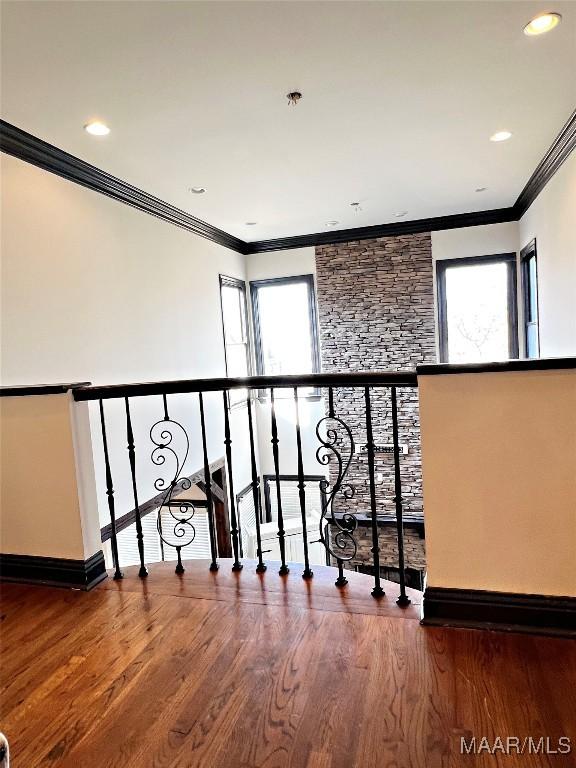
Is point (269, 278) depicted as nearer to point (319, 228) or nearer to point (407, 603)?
point (319, 228)

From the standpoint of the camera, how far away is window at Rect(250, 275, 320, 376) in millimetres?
6832

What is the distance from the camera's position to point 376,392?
6.51m

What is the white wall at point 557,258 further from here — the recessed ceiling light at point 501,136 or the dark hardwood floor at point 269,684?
the dark hardwood floor at point 269,684

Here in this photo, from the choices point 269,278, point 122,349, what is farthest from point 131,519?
point 269,278

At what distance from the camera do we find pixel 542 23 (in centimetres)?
230

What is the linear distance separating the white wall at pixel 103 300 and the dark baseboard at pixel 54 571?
1242 millimetres

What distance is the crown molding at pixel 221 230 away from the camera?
318 cm

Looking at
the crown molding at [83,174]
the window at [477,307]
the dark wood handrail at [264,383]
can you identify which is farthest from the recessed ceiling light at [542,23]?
the window at [477,307]

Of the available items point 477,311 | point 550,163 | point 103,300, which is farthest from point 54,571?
point 477,311

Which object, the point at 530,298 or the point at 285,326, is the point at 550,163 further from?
the point at 285,326

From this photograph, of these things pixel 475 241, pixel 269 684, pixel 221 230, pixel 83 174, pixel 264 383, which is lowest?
pixel 269 684

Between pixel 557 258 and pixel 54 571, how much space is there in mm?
4354

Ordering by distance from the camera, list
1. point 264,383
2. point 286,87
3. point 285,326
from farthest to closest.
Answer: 1. point 285,326
2. point 286,87
3. point 264,383

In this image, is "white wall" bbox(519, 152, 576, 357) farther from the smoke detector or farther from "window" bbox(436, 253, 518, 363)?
the smoke detector
